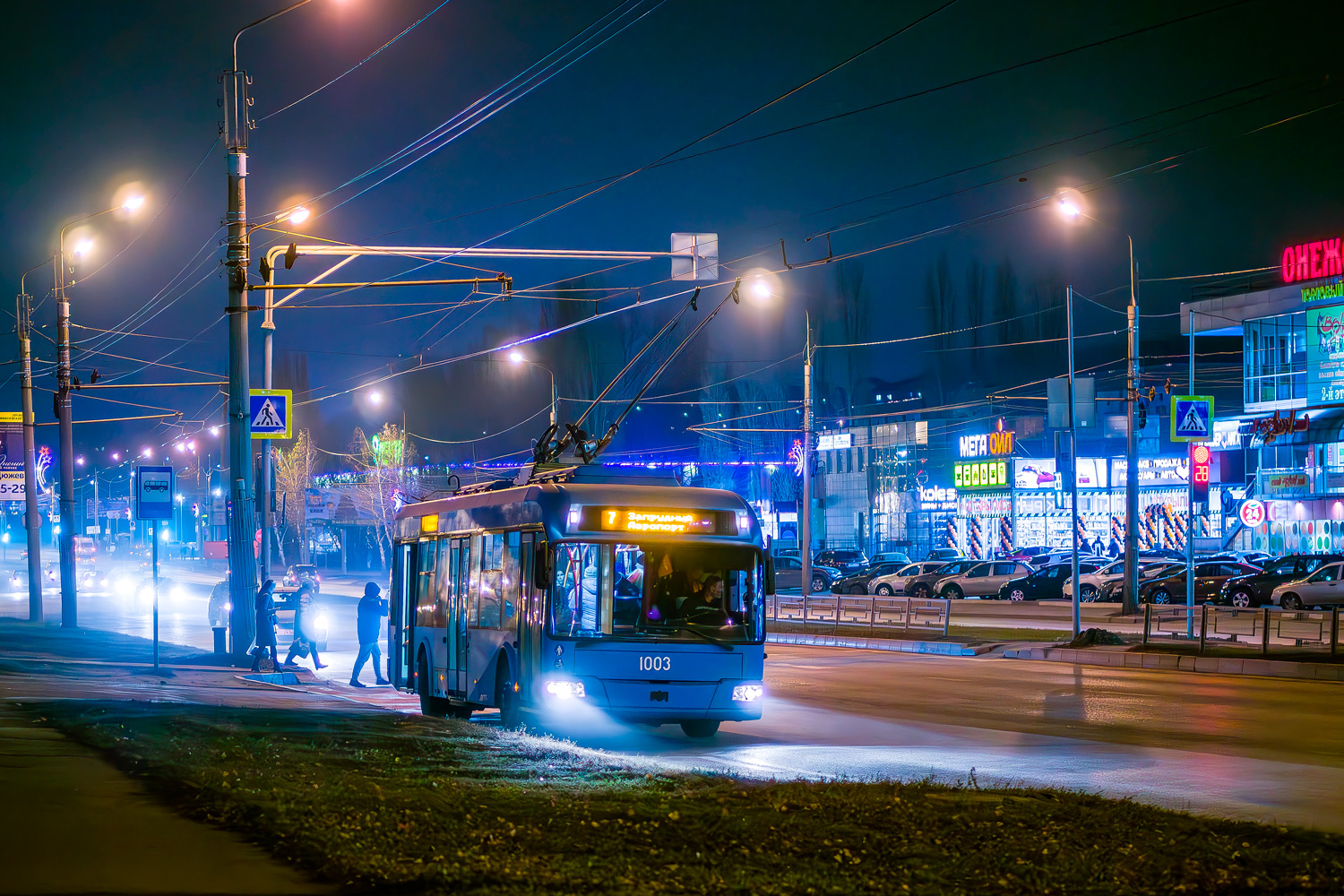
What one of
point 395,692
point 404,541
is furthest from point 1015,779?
point 395,692

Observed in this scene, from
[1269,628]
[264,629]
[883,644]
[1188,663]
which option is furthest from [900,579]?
[264,629]

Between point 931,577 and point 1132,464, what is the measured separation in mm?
19863

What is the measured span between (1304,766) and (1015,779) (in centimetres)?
290

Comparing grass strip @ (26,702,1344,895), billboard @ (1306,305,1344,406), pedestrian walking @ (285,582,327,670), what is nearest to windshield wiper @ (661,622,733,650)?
grass strip @ (26,702,1344,895)

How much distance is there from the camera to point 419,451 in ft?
331

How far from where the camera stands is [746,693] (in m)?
13.7

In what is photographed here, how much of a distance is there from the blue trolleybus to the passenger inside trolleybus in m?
0.01

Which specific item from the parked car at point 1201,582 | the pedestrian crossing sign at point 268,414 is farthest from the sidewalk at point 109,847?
the parked car at point 1201,582

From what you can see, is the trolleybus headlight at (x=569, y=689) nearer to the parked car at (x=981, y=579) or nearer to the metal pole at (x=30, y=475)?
the metal pole at (x=30, y=475)

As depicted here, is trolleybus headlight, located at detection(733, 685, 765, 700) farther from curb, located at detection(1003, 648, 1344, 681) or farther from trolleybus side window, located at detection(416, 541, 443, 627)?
curb, located at detection(1003, 648, 1344, 681)

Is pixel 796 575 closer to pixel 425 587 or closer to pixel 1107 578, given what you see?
pixel 1107 578

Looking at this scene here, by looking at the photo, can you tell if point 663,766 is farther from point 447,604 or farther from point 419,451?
point 419,451

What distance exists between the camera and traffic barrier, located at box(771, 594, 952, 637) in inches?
1297

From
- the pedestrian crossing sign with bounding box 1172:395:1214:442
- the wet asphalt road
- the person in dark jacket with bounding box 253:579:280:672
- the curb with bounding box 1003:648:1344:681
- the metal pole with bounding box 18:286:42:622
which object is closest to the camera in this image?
the wet asphalt road
